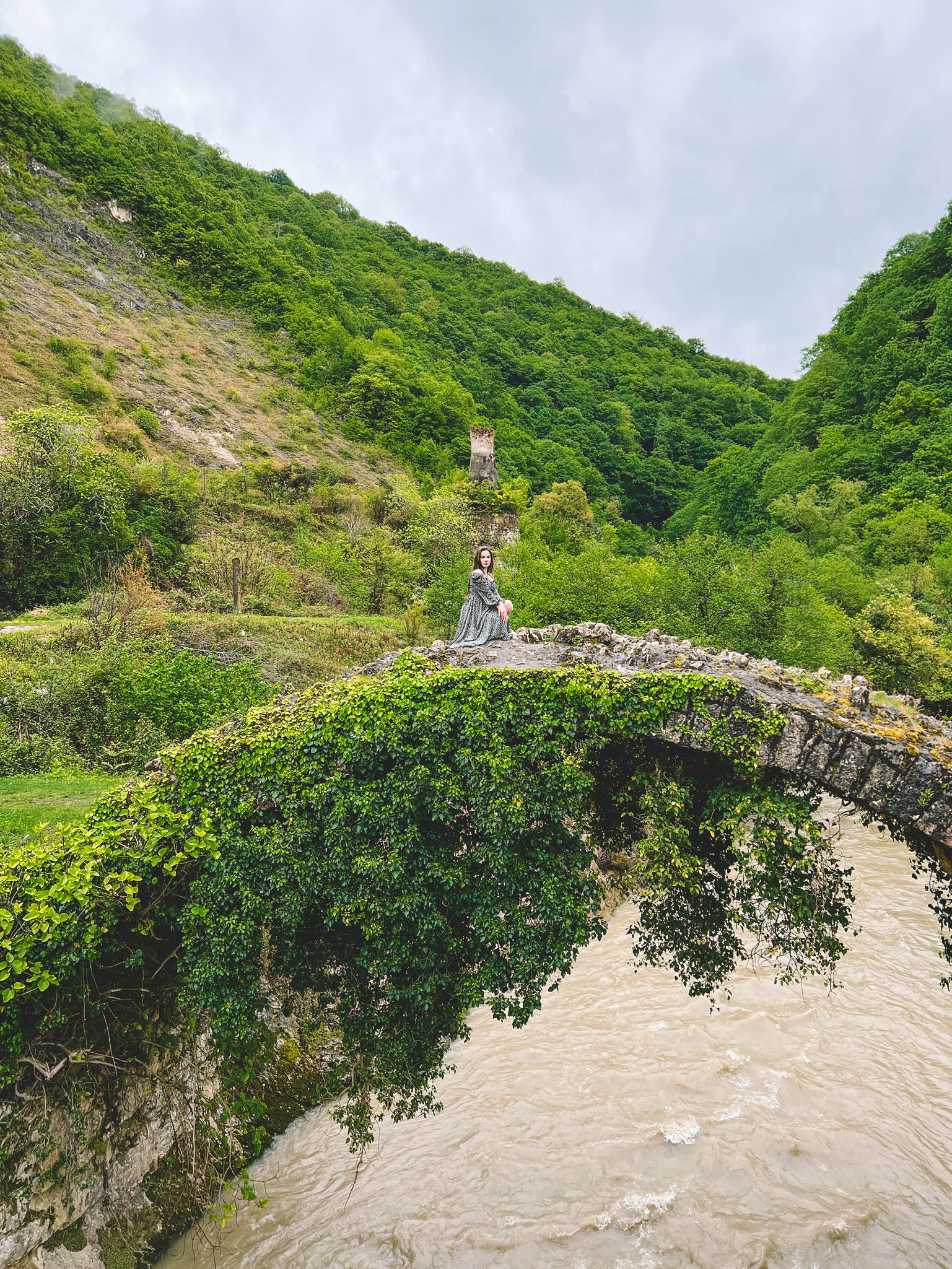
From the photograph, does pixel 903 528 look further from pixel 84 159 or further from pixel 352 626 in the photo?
pixel 84 159

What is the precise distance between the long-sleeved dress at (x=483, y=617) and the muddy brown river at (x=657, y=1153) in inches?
255

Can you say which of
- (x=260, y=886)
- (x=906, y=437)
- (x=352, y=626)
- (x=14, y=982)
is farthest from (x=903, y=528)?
(x=14, y=982)

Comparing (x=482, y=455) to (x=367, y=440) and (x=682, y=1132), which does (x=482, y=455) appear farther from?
(x=682, y=1132)

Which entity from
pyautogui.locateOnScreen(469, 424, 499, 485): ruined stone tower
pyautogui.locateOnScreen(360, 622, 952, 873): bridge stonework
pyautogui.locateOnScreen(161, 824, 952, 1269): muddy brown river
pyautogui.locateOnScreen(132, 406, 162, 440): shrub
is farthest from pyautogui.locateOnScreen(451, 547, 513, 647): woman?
pyautogui.locateOnScreen(469, 424, 499, 485): ruined stone tower

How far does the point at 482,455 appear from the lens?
48.0 metres

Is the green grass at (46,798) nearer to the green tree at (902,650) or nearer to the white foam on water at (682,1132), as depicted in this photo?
the white foam on water at (682,1132)

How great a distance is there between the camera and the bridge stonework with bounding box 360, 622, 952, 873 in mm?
5148

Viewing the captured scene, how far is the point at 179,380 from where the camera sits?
135 ft

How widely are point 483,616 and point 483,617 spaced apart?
26mm

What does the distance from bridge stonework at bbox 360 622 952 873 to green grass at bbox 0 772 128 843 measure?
6.61 metres

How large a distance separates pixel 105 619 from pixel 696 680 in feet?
53.9

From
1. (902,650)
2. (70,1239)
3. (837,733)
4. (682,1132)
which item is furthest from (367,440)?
(70,1239)

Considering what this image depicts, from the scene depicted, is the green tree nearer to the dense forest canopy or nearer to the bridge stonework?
the bridge stonework

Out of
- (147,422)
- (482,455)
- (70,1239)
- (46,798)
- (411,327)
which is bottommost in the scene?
(70,1239)
